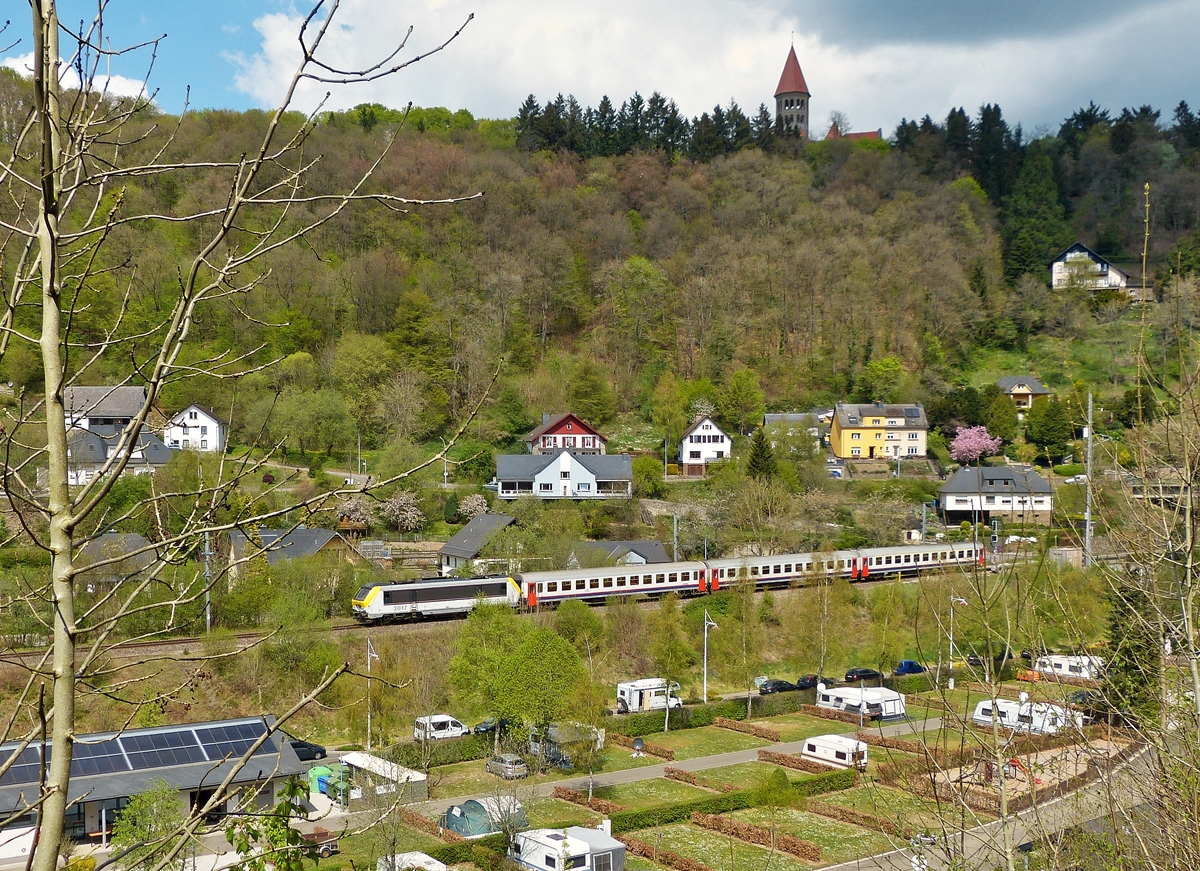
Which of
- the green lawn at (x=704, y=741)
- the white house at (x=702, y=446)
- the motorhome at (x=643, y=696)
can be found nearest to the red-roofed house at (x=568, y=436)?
the white house at (x=702, y=446)

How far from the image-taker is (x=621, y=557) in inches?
1244

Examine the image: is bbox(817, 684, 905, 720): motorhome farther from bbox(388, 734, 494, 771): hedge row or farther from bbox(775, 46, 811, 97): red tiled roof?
bbox(775, 46, 811, 97): red tiled roof

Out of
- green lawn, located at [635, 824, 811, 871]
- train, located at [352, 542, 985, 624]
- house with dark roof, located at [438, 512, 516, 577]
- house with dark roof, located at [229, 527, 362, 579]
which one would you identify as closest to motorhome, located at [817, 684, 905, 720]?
train, located at [352, 542, 985, 624]

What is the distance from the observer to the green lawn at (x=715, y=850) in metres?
14.3

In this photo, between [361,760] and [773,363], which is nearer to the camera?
[361,760]

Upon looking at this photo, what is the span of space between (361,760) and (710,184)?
55.8 meters

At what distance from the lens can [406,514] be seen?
116ft

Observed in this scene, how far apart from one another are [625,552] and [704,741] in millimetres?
10776

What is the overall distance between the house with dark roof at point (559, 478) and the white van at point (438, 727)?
Answer: 17.9 metres

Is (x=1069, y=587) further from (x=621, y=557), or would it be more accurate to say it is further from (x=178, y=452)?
(x=178, y=452)

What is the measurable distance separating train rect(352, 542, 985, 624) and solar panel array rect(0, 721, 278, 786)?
28.0 ft

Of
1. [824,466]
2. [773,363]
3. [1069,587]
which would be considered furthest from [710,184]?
[1069,587]

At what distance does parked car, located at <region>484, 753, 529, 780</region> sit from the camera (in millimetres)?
18531

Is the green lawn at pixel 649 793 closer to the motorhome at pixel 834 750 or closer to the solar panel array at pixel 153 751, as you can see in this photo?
the motorhome at pixel 834 750
